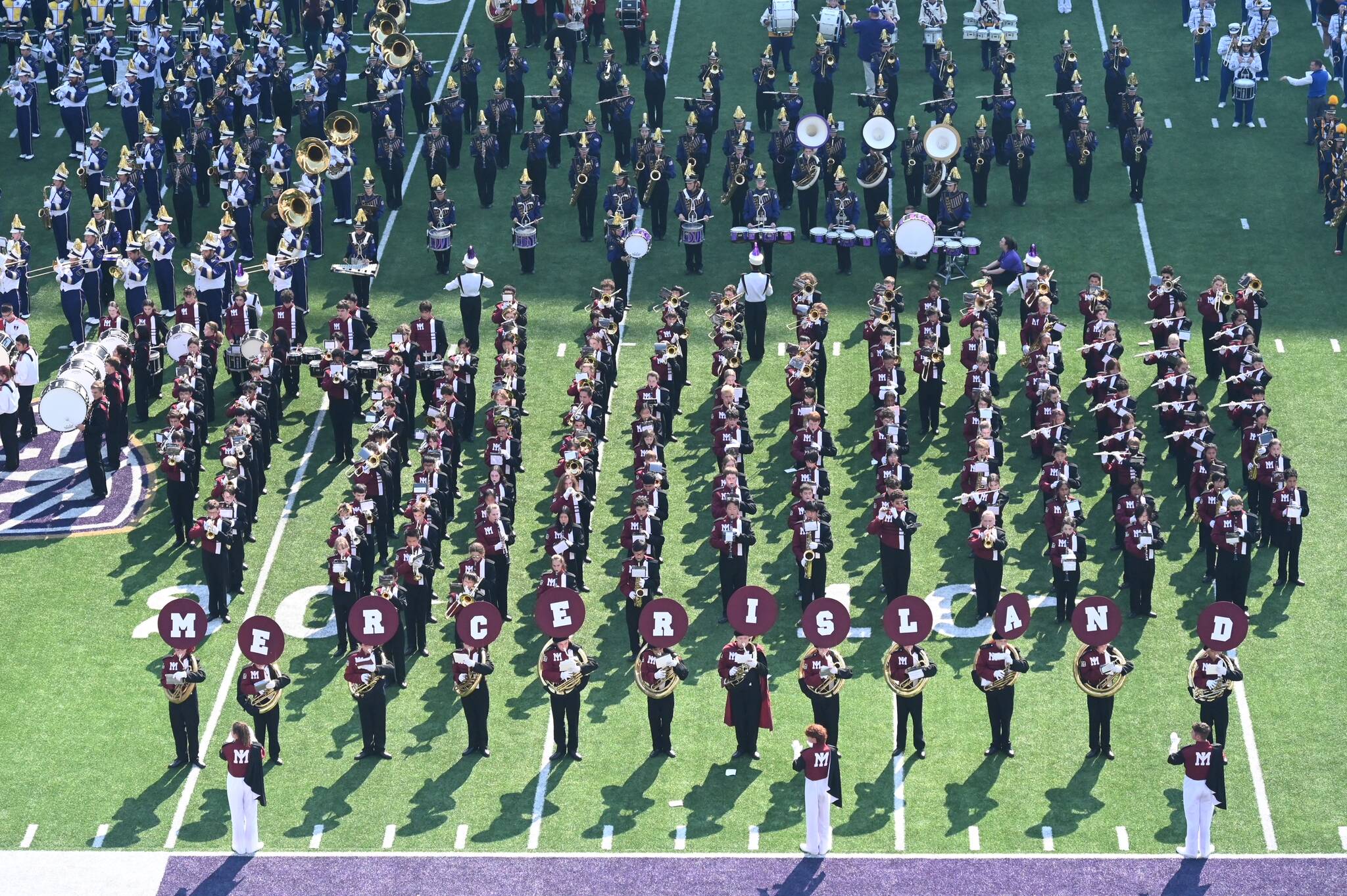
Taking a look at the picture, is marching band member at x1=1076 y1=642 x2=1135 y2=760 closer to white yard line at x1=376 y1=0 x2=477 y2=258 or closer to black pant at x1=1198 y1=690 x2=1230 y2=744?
black pant at x1=1198 y1=690 x2=1230 y2=744

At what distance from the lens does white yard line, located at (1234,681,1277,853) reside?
1303 inches

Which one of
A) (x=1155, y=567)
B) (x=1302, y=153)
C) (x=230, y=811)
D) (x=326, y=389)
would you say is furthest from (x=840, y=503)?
(x=1302, y=153)

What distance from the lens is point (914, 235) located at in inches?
1864

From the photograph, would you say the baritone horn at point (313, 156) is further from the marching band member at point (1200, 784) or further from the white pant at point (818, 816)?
the marching band member at point (1200, 784)

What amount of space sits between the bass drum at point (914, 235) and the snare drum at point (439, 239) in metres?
8.18

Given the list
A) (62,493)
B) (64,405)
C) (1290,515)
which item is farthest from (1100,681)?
(62,493)

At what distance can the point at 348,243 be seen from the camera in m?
49.3

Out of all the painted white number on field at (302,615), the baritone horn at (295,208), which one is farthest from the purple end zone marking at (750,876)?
the baritone horn at (295,208)

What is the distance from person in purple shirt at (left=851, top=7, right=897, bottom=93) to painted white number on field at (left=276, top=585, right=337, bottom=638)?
19523mm

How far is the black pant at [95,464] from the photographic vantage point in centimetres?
4175

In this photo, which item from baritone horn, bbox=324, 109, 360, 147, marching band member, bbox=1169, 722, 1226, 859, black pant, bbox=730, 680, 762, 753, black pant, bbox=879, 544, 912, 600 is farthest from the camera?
baritone horn, bbox=324, 109, 360, 147

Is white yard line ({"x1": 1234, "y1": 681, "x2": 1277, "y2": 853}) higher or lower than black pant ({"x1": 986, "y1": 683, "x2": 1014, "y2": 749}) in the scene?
lower

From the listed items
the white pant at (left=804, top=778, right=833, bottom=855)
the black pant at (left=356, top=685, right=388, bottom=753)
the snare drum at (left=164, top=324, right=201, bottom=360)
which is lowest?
the white pant at (left=804, top=778, right=833, bottom=855)

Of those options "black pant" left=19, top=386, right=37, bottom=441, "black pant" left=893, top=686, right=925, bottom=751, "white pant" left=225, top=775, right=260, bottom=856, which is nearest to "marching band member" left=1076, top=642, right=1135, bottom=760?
"black pant" left=893, top=686, right=925, bottom=751
